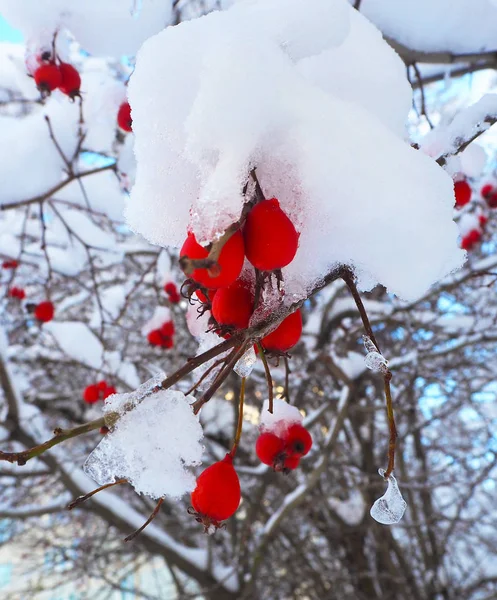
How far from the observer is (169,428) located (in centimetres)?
63

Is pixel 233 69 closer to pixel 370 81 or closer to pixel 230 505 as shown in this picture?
pixel 370 81

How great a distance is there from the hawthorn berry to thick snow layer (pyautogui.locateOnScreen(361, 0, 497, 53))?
4.56 feet

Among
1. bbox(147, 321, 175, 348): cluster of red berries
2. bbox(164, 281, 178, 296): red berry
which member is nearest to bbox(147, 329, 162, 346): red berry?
bbox(147, 321, 175, 348): cluster of red berries

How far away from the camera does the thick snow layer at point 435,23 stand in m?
1.42

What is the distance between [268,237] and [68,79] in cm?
151

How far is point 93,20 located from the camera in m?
1.69

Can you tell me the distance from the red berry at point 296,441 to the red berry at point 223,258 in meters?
0.57

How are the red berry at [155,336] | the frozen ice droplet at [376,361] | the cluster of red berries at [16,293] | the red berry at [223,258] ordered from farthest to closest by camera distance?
the cluster of red berries at [16,293] < the red berry at [155,336] < the frozen ice droplet at [376,361] < the red berry at [223,258]

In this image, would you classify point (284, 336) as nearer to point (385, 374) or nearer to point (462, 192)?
point (385, 374)

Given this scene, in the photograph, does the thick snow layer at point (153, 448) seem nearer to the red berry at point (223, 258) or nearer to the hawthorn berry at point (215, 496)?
the hawthorn berry at point (215, 496)

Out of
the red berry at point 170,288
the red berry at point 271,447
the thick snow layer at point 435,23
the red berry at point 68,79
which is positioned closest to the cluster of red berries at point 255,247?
the red berry at point 271,447

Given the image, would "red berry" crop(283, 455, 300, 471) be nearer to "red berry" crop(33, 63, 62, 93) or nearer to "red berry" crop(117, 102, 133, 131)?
"red berry" crop(117, 102, 133, 131)

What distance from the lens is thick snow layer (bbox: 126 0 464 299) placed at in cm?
57

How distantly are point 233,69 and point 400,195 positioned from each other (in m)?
0.26
